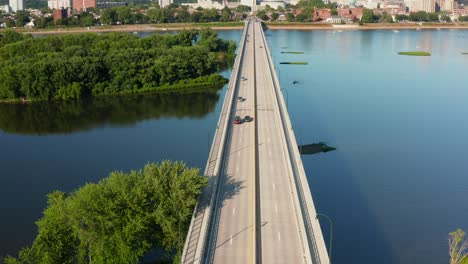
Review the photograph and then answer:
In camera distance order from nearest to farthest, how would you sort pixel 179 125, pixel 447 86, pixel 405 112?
1. pixel 179 125
2. pixel 405 112
3. pixel 447 86

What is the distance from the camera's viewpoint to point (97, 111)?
1880 inches

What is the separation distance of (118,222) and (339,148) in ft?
66.5

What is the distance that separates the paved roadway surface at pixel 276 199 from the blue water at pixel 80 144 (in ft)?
17.0

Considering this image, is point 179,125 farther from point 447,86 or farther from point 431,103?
point 447,86

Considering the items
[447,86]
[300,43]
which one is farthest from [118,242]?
[300,43]

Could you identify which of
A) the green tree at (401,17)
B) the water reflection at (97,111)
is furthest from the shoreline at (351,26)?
the water reflection at (97,111)

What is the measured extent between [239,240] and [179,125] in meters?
25.9

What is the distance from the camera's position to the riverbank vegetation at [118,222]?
61.8 ft

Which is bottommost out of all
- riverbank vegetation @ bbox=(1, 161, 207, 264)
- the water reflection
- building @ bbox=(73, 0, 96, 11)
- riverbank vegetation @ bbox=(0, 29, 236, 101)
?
riverbank vegetation @ bbox=(1, 161, 207, 264)

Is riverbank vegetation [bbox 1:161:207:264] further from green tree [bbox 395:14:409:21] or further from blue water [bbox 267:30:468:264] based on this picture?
green tree [bbox 395:14:409:21]

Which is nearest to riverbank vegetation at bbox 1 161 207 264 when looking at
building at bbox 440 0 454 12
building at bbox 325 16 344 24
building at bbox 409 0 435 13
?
building at bbox 325 16 344 24

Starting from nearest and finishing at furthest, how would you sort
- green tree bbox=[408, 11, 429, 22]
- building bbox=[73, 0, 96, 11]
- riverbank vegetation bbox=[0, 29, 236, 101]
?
riverbank vegetation bbox=[0, 29, 236, 101] → green tree bbox=[408, 11, 429, 22] → building bbox=[73, 0, 96, 11]

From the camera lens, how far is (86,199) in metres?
19.6

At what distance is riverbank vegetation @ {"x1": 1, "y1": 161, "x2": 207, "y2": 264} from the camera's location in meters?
18.8
